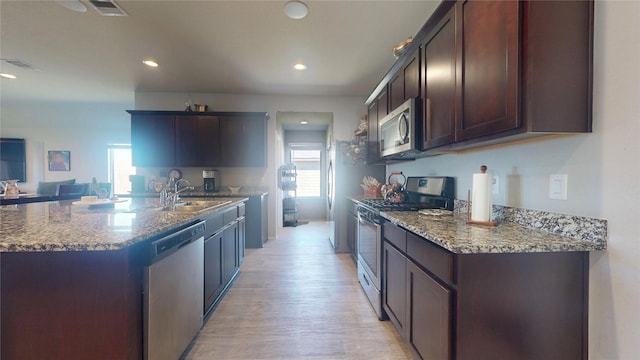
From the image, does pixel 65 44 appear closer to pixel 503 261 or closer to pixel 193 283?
pixel 193 283

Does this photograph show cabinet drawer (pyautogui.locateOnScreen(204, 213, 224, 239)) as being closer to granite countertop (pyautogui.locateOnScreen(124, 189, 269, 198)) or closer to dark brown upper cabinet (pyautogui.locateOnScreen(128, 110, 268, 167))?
granite countertop (pyautogui.locateOnScreen(124, 189, 269, 198))

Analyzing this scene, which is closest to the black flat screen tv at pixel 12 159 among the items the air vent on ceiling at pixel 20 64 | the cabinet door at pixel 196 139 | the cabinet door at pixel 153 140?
the air vent on ceiling at pixel 20 64

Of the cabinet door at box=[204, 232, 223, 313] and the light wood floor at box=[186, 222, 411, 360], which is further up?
the cabinet door at box=[204, 232, 223, 313]

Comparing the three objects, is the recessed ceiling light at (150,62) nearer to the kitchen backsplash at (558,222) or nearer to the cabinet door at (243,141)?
the cabinet door at (243,141)

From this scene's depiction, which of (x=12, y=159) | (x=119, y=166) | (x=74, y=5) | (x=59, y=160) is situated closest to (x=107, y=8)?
(x=74, y=5)

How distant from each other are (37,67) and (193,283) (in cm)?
425

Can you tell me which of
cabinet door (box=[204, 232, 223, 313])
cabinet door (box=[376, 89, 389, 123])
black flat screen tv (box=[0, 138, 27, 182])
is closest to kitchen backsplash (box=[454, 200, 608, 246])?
cabinet door (box=[376, 89, 389, 123])

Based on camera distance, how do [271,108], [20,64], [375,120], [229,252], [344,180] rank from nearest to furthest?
[229,252], [375,120], [20,64], [344,180], [271,108]

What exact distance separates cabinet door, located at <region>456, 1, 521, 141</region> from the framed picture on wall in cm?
783

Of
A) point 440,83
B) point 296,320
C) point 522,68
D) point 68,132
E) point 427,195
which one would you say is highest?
point 68,132

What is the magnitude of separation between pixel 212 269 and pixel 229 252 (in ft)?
1.51

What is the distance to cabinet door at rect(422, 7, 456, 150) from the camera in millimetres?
1431

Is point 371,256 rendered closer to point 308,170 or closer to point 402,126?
point 402,126

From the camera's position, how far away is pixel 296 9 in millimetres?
2137
